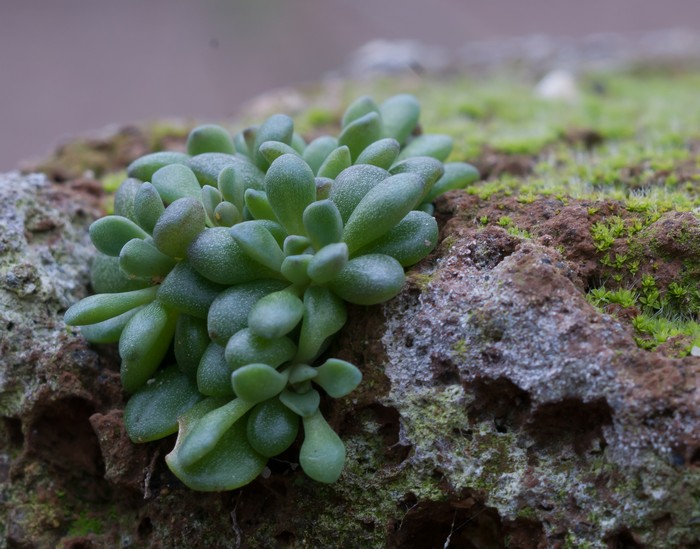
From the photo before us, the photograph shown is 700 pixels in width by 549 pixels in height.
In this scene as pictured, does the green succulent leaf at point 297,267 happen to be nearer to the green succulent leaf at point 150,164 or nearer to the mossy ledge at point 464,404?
the mossy ledge at point 464,404

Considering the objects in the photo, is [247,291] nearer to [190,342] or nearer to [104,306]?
[190,342]

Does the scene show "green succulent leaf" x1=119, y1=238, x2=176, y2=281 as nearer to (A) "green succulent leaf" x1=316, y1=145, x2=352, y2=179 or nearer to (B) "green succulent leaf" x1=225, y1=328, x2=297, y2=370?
(B) "green succulent leaf" x1=225, y1=328, x2=297, y2=370

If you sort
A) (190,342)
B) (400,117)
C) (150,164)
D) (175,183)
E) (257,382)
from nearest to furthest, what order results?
(257,382)
(190,342)
(175,183)
(150,164)
(400,117)

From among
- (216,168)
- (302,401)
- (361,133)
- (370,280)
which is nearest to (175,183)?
(216,168)

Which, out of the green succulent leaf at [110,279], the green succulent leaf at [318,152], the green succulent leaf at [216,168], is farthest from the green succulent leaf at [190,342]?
the green succulent leaf at [318,152]

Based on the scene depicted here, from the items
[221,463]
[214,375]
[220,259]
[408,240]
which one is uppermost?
[220,259]

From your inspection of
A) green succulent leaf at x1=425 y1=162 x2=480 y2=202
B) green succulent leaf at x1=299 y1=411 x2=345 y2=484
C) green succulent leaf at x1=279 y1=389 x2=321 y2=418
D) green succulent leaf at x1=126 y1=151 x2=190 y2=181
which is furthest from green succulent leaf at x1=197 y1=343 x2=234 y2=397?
green succulent leaf at x1=425 y1=162 x2=480 y2=202

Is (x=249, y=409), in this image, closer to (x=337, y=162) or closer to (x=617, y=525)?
(x=337, y=162)
